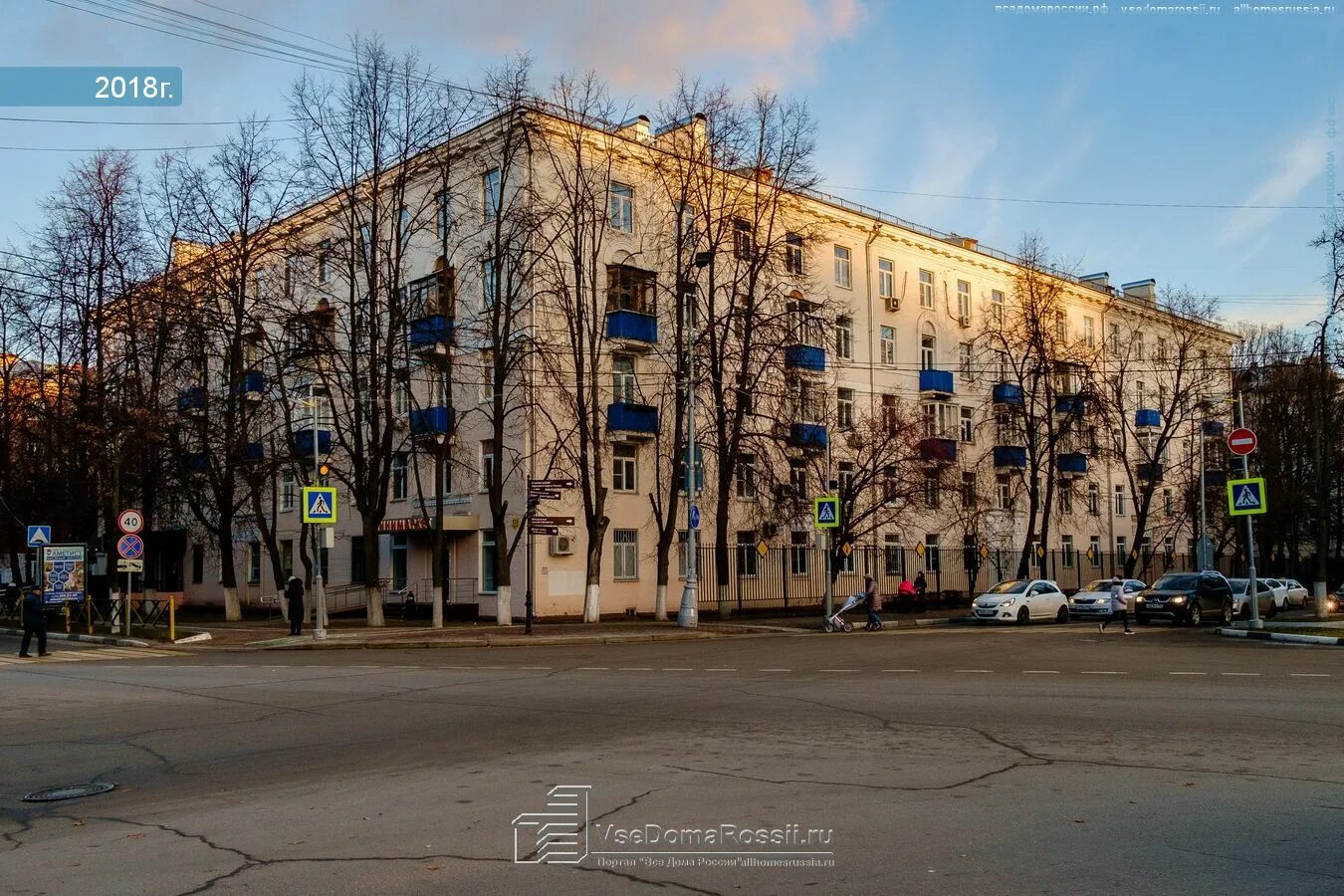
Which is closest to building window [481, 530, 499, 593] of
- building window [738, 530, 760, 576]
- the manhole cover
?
building window [738, 530, 760, 576]

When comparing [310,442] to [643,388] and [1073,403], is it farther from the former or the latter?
[1073,403]

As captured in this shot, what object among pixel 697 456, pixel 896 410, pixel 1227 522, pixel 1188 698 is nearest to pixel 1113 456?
pixel 1227 522

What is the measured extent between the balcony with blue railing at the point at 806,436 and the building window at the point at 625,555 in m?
6.73

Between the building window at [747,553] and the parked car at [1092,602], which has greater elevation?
the building window at [747,553]

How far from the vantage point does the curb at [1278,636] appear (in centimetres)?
2542

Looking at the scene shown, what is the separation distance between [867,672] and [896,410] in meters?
32.9

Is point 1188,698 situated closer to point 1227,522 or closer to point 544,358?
point 544,358

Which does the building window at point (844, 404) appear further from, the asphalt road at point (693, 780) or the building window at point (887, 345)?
the asphalt road at point (693, 780)

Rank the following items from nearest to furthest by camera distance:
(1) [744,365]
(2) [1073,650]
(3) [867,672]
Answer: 1. (3) [867,672]
2. (2) [1073,650]
3. (1) [744,365]

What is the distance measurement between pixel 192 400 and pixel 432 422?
28.1 ft

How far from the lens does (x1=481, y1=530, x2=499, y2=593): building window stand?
38375 mm

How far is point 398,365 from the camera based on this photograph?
3831 centimetres

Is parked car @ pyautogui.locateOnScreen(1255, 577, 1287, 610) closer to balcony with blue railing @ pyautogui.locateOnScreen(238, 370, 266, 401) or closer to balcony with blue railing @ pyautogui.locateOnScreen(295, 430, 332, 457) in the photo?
balcony with blue railing @ pyautogui.locateOnScreen(295, 430, 332, 457)

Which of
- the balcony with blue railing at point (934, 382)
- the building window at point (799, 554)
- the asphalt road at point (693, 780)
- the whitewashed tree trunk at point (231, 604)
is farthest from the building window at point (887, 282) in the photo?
the asphalt road at point (693, 780)
